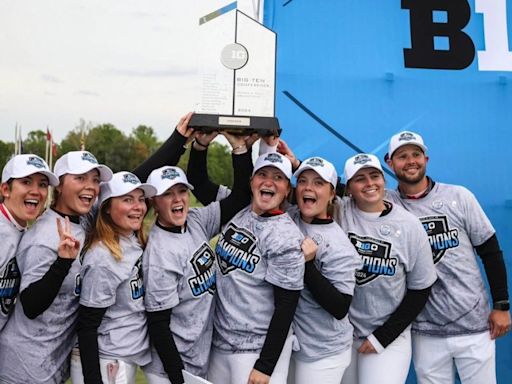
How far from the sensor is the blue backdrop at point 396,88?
11.7 feet

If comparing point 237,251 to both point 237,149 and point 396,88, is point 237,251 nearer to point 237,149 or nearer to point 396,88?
point 237,149

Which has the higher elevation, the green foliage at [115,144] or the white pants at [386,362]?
the green foliage at [115,144]

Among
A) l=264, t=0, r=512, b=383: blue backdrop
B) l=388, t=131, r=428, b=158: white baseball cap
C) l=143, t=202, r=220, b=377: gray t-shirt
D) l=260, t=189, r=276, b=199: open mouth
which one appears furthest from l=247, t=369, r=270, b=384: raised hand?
l=264, t=0, r=512, b=383: blue backdrop

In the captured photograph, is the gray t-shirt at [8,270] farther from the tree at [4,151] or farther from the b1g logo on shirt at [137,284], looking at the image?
the tree at [4,151]

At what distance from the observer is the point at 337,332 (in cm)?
230

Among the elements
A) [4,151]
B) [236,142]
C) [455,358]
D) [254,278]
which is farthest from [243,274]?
[4,151]

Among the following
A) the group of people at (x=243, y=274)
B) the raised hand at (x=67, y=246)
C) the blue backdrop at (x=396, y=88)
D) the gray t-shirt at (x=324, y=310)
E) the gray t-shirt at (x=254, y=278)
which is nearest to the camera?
the raised hand at (x=67, y=246)

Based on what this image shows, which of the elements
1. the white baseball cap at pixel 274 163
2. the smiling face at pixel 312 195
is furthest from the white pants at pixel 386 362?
the white baseball cap at pixel 274 163

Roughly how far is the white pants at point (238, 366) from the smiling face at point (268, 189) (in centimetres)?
57

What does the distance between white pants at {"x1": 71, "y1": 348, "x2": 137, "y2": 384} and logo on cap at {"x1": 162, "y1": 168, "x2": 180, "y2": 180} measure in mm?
774

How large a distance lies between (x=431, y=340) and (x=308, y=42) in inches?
80.3

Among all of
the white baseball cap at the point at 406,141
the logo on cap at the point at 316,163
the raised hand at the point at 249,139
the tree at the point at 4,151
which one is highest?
the tree at the point at 4,151

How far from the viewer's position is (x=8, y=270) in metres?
2.04

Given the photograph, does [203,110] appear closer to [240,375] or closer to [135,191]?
[135,191]
